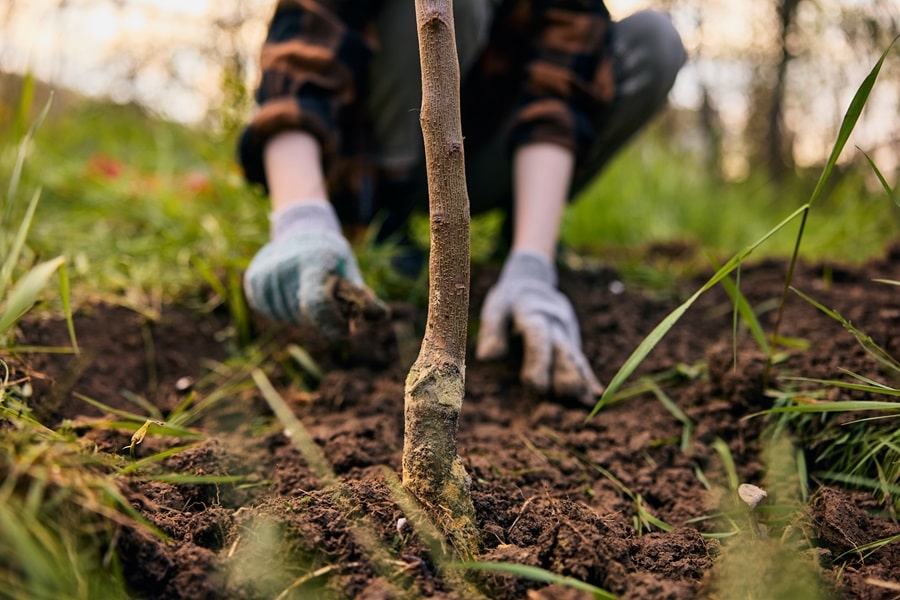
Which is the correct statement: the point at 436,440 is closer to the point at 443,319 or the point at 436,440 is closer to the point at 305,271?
the point at 443,319

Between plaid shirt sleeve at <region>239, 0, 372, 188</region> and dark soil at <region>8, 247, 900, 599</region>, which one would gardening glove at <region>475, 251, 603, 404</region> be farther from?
plaid shirt sleeve at <region>239, 0, 372, 188</region>

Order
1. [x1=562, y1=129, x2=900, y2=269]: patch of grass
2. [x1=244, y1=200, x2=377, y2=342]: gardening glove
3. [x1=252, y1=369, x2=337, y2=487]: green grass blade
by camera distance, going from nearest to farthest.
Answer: [x1=252, y1=369, x2=337, y2=487]: green grass blade, [x1=244, y1=200, x2=377, y2=342]: gardening glove, [x1=562, y1=129, x2=900, y2=269]: patch of grass

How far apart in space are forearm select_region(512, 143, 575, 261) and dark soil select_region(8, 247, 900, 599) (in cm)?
24

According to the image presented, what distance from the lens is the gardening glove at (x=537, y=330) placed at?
4.51 ft

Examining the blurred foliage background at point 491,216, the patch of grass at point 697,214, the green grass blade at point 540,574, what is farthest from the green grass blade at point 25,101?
the patch of grass at point 697,214

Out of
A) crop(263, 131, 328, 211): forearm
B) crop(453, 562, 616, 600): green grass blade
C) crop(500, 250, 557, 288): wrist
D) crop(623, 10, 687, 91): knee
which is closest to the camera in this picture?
crop(453, 562, 616, 600): green grass blade

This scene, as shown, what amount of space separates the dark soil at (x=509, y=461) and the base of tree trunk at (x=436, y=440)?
1.8 inches

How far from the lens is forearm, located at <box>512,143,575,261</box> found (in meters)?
1.72

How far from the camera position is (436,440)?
865 mm

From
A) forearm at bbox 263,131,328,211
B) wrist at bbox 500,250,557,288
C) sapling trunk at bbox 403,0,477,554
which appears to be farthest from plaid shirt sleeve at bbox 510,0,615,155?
sapling trunk at bbox 403,0,477,554

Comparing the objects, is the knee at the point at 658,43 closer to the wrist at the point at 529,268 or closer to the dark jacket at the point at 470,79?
the dark jacket at the point at 470,79

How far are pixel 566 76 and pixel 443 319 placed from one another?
3.91ft

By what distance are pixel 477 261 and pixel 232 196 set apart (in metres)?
0.94

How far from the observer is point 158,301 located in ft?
5.57
